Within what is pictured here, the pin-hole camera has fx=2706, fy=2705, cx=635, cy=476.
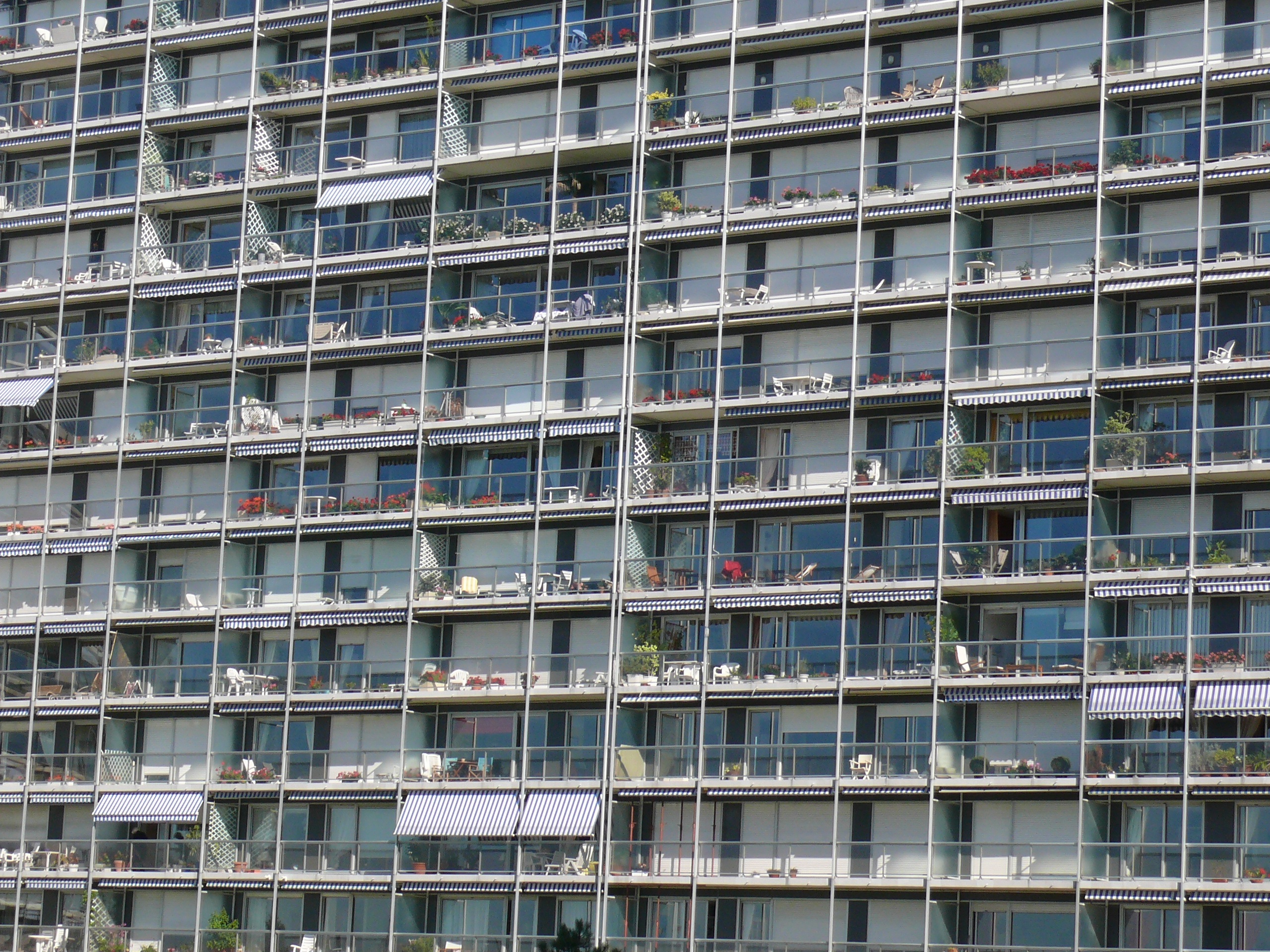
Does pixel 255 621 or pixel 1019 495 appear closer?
pixel 1019 495

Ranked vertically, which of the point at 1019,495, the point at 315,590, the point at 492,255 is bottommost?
the point at 315,590

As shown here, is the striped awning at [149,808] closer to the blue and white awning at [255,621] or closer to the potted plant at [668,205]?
the blue and white awning at [255,621]

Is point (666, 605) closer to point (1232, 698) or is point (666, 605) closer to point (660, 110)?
point (660, 110)

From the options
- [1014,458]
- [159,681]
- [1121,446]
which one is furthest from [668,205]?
[159,681]

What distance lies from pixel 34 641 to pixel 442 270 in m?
15.9

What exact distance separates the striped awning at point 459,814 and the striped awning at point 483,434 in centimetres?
936

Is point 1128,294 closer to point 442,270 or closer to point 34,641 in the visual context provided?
point 442,270

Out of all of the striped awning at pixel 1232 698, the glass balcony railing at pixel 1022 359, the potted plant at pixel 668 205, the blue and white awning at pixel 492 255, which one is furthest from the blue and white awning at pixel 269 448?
the striped awning at pixel 1232 698

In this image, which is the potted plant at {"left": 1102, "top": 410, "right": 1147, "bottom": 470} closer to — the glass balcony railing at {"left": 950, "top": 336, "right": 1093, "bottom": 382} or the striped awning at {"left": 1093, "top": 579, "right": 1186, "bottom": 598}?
the glass balcony railing at {"left": 950, "top": 336, "right": 1093, "bottom": 382}

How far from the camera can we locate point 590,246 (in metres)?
71.4

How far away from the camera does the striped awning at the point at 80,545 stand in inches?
2997

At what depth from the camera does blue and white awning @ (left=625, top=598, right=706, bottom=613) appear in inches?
2672

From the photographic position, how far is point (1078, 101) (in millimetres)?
67000

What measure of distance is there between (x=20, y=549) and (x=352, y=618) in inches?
459
